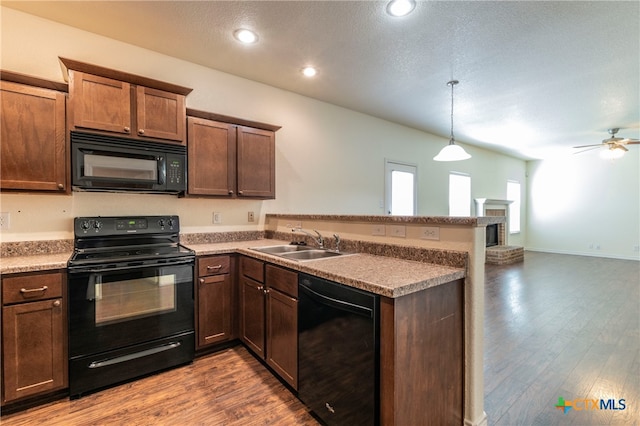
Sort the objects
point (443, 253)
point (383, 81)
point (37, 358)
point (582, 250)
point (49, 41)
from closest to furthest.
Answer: point (443, 253)
point (37, 358)
point (49, 41)
point (383, 81)
point (582, 250)

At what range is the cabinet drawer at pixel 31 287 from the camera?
176 centimetres

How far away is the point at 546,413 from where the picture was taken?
1797mm

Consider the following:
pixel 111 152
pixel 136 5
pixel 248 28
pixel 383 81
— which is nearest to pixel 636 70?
pixel 383 81

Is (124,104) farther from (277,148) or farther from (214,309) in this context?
(214,309)

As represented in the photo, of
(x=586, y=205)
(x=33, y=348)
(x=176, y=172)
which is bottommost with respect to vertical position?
(x=33, y=348)

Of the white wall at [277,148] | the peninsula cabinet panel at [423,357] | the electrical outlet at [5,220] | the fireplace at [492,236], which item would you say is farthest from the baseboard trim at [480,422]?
the fireplace at [492,236]

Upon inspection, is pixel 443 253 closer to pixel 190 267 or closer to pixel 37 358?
pixel 190 267

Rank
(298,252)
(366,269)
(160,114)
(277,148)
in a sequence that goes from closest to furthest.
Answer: (366,269), (160,114), (298,252), (277,148)

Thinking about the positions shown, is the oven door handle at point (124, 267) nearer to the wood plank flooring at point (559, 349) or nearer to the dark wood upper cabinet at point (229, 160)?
the dark wood upper cabinet at point (229, 160)

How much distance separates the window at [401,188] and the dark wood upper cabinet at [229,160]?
255 cm

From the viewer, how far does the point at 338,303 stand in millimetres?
1517

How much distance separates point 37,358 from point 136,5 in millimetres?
2555

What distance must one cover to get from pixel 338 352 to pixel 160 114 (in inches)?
92.5

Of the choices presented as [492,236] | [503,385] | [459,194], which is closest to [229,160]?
[503,385]
